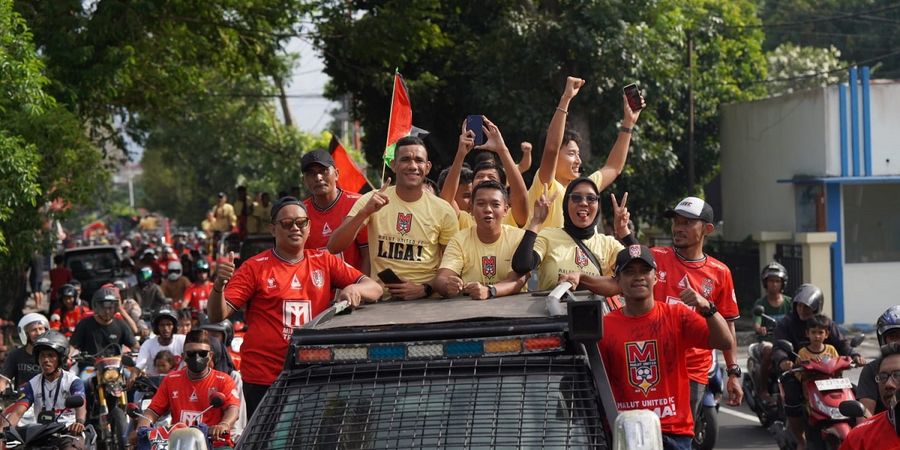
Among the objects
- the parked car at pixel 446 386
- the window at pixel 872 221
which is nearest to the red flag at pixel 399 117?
the parked car at pixel 446 386

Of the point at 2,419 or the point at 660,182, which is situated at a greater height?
the point at 660,182

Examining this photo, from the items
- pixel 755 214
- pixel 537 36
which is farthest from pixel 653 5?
pixel 755 214

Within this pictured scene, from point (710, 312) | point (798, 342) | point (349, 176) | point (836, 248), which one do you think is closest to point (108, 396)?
point (349, 176)

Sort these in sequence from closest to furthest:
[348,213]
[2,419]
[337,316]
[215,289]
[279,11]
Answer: [337,316] < [215,289] < [348,213] < [2,419] < [279,11]

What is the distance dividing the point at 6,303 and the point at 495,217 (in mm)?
18854

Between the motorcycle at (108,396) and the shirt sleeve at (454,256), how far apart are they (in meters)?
5.30

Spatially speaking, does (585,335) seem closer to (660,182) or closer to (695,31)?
(660,182)

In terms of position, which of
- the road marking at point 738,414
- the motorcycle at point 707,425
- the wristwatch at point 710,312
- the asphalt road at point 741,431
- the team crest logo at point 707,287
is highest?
the team crest logo at point 707,287

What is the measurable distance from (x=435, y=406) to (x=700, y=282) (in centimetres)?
248

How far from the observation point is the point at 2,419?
1101 centimetres

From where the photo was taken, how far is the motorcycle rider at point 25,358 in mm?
13211

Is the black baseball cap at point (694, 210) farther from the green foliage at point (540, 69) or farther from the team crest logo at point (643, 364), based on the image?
the green foliage at point (540, 69)

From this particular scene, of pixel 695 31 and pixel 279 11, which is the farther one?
pixel 695 31

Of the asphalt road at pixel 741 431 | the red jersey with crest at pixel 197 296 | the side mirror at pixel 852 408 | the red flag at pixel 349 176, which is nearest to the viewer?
the side mirror at pixel 852 408
